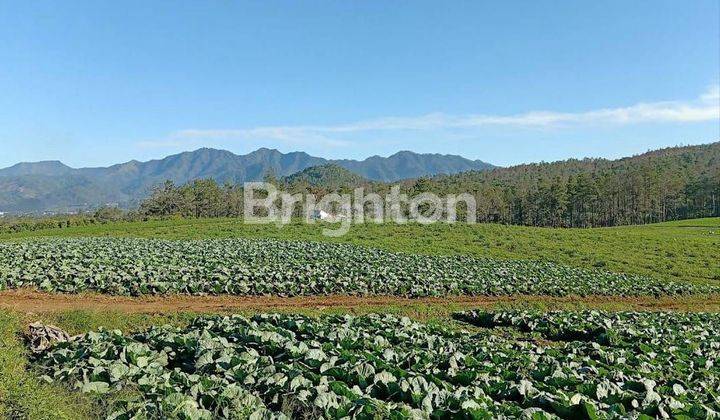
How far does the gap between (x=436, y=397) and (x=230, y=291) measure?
15.7 m

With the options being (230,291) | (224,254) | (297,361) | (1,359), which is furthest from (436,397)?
(224,254)

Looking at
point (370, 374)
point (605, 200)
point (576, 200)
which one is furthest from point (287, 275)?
point (605, 200)

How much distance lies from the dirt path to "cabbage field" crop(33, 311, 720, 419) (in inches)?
267

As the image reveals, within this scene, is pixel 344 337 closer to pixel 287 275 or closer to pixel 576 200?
pixel 287 275

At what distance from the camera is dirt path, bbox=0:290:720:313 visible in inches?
735

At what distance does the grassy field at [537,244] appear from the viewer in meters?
36.4

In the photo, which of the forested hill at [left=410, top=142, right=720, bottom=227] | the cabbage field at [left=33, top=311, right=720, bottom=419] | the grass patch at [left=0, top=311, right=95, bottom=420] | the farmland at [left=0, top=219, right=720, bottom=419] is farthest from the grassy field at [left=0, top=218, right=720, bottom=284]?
the forested hill at [left=410, top=142, right=720, bottom=227]

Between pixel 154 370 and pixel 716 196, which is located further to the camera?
pixel 716 196

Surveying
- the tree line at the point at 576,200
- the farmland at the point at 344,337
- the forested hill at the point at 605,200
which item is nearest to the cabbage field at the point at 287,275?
the farmland at the point at 344,337

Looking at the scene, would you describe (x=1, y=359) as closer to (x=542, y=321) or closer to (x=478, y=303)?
(x=542, y=321)

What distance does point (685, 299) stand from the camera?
27.0 m

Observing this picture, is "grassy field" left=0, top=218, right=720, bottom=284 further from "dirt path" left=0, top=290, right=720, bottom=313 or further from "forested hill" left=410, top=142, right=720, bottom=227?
"forested hill" left=410, top=142, right=720, bottom=227

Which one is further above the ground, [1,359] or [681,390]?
[1,359]

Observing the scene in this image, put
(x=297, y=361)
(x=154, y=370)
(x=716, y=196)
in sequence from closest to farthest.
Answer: (x=154, y=370) < (x=297, y=361) < (x=716, y=196)
